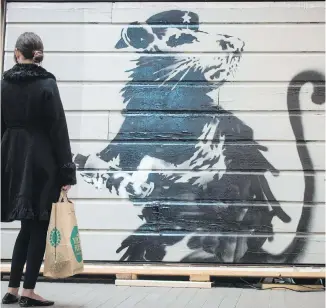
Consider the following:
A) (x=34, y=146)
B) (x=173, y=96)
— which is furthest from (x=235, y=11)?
(x=34, y=146)

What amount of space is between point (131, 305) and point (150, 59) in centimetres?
238

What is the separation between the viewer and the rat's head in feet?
17.4

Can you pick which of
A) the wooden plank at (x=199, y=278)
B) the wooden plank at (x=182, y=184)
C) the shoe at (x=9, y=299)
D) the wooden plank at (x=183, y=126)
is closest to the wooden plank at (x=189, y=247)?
the wooden plank at (x=199, y=278)

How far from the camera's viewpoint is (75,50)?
5383mm

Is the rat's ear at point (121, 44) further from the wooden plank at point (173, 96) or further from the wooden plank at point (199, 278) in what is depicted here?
the wooden plank at point (199, 278)

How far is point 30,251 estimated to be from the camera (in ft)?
12.4

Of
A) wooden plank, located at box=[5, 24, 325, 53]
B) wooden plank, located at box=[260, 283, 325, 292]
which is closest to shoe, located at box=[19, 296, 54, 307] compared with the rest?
wooden plank, located at box=[260, 283, 325, 292]

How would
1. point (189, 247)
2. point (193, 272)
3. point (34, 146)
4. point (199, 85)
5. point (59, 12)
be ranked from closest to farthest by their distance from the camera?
point (34, 146), point (193, 272), point (189, 247), point (199, 85), point (59, 12)

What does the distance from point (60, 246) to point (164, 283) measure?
61.1 inches

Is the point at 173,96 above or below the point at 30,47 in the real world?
below

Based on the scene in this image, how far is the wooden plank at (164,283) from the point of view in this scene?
4938 mm

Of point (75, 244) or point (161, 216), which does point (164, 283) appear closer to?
point (161, 216)

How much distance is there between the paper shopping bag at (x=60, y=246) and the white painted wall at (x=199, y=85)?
151 cm

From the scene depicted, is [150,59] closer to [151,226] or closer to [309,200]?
[151,226]
